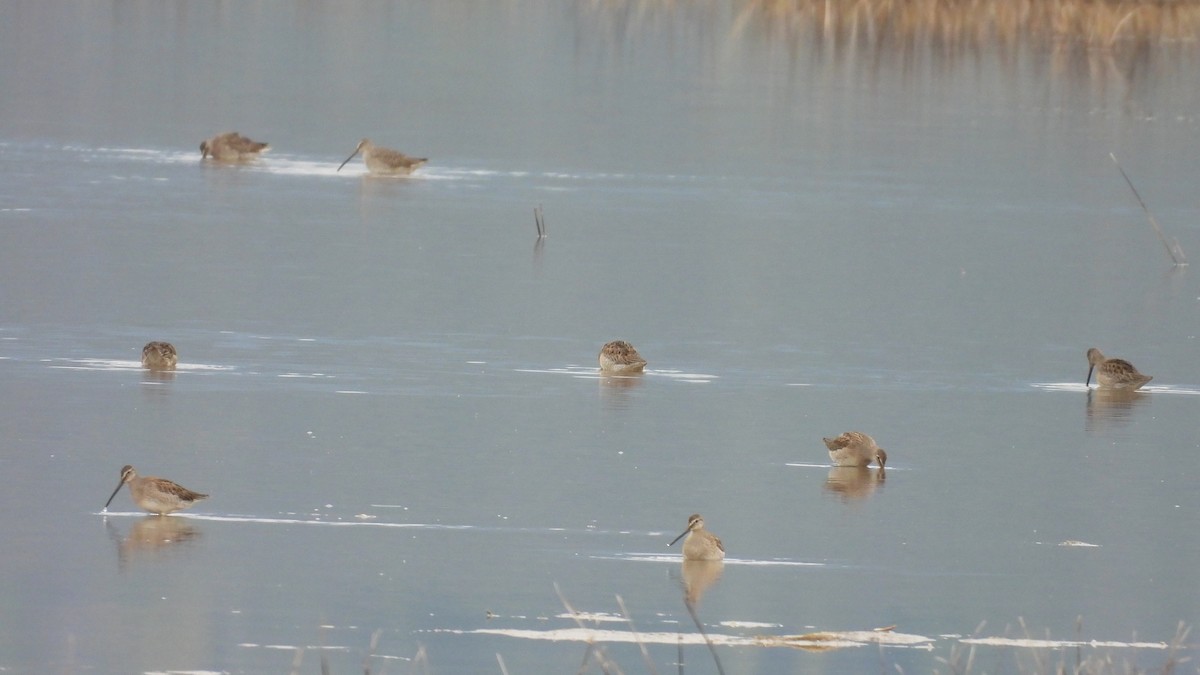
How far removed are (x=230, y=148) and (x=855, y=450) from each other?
1289 centimetres

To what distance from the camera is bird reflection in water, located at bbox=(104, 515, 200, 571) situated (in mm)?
8086

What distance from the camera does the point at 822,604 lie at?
25.3ft

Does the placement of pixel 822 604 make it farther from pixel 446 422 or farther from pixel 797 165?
pixel 797 165

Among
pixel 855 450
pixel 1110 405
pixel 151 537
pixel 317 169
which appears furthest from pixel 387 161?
pixel 151 537

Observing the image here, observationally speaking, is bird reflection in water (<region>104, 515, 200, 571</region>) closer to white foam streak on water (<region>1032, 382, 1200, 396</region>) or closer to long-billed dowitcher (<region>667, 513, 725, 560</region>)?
long-billed dowitcher (<region>667, 513, 725, 560</region>)

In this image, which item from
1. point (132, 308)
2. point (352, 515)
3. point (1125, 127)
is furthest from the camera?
point (1125, 127)

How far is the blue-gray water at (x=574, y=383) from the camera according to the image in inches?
299

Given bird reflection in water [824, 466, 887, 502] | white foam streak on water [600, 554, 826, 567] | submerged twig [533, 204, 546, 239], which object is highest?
submerged twig [533, 204, 546, 239]

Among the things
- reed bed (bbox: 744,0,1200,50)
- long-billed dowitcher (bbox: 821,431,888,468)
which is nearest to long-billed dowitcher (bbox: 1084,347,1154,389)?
long-billed dowitcher (bbox: 821,431,888,468)

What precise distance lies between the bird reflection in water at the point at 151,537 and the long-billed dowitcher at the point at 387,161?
42.5ft

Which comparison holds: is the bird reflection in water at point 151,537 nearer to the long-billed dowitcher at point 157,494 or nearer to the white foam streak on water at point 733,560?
the long-billed dowitcher at point 157,494

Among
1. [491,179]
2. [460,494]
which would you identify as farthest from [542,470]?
[491,179]

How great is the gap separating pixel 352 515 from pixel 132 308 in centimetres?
530

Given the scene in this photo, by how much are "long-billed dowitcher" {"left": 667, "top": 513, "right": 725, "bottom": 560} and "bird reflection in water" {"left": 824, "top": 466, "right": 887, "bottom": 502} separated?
1.41 m
